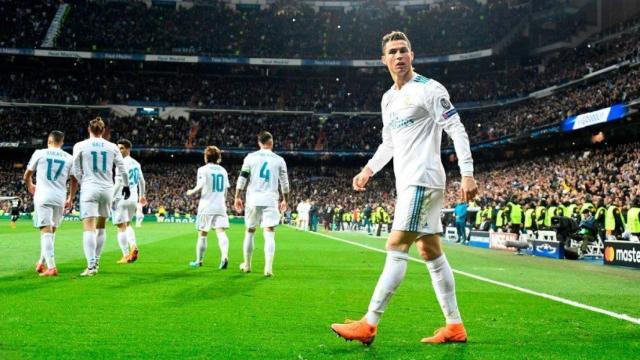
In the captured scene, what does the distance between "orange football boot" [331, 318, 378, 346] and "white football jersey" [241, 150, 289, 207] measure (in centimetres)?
551

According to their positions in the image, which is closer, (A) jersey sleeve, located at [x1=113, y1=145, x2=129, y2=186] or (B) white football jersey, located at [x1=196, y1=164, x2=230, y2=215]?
(A) jersey sleeve, located at [x1=113, y1=145, x2=129, y2=186]

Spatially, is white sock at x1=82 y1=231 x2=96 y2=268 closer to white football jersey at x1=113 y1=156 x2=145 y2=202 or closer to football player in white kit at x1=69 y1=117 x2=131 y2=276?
football player in white kit at x1=69 y1=117 x2=131 y2=276

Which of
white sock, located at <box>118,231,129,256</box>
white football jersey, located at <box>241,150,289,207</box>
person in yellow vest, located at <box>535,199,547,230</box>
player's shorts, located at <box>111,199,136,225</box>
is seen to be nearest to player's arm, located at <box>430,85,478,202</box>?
white football jersey, located at <box>241,150,289,207</box>

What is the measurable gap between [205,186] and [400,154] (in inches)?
268

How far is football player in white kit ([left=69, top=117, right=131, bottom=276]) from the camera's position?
928cm

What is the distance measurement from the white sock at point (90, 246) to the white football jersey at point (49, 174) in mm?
850

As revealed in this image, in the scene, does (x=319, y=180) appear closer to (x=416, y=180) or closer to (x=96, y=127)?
(x=96, y=127)

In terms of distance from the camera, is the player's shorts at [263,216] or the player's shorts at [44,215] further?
the player's shorts at [263,216]

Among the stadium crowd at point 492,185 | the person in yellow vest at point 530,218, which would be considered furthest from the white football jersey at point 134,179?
the person in yellow vest at point 530,218

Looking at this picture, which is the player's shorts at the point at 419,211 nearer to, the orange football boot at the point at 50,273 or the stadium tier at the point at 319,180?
the stadium tier at the point at 319,180

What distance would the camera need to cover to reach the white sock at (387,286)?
4691 millimetres

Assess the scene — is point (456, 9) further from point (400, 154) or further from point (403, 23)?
point (400, 154)

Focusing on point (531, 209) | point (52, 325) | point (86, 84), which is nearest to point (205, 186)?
point (52, 325)

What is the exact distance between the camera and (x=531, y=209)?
22109mm
